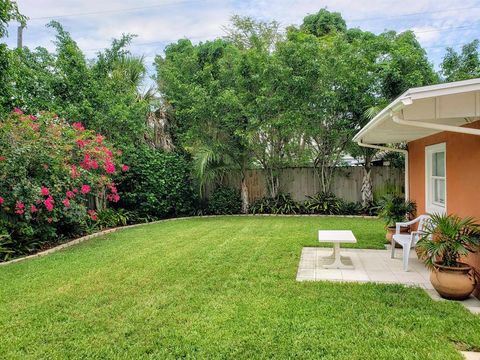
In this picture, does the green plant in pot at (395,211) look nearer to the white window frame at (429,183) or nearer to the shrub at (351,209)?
the white window frame at (429,183)

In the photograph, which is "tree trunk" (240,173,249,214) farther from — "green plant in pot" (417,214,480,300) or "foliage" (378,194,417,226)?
"green plant in pot" (417,214,480,300)

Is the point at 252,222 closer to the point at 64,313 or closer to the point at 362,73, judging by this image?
the point at 362,73

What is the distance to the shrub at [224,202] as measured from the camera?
12719 mm

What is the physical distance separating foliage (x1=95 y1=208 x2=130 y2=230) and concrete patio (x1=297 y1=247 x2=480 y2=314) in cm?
591

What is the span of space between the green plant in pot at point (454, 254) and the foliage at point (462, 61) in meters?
9.04

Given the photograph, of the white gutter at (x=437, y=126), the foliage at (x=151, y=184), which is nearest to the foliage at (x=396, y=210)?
the white gutter at (x=437, y=126)

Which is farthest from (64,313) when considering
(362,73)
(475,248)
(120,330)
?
(362,73)

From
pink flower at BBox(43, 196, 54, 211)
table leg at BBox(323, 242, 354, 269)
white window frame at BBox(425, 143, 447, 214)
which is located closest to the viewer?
table leg at BBox(323, 242, 354, 269)

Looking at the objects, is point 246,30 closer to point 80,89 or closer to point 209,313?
point 80,89

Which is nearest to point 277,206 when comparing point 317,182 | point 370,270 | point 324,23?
point 317,182

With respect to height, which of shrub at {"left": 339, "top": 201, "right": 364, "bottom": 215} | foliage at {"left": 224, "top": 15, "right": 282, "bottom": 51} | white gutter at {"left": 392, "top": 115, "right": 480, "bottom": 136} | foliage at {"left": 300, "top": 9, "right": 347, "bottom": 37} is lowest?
shrub at {"left": 339, "top": 201, "right": 364, "bottom": 215}

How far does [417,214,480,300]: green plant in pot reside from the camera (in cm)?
Answer: 405

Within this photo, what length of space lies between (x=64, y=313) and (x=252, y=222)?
709 cm

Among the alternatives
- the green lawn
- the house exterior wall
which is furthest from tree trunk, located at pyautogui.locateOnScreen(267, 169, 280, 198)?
the house exterior wall
